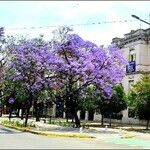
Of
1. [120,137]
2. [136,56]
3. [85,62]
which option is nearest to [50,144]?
[120,137]

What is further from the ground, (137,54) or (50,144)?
(137,54)

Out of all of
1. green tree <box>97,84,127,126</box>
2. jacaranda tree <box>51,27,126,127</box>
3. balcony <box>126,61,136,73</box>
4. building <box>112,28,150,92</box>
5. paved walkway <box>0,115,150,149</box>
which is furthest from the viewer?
balcony <box>126,61,136,73</box>

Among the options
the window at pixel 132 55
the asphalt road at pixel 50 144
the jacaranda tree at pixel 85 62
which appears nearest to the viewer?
the asphalt road at pixel 50 144

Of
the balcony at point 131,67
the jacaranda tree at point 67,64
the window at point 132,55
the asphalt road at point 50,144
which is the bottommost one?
the asphalt road at point 50,144

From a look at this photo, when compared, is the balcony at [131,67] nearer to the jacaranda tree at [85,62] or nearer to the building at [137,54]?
the building at [137,54]

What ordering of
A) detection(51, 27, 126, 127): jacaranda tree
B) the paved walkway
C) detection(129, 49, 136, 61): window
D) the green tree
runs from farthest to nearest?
1. detection(129, 49, 136, 61): window
2. the green tree
3. detection(51, 27, 126, 127): jacaranda tree
4. the paved walkway

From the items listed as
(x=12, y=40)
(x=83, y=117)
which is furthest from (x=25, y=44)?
(x=83, y=117)

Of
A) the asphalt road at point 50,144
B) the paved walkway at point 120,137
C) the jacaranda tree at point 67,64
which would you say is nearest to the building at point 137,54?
the jacaranda tree at point 67,64

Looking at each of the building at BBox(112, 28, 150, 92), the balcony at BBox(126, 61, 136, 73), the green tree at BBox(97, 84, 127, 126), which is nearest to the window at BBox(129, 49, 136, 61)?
the building at BBox(112, 28, 150, 92)

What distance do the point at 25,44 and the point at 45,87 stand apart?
405 cm

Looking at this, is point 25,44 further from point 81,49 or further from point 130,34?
point 130,34

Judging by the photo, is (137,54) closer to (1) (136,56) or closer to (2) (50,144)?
(1) (136,56)

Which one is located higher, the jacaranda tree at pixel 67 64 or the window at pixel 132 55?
the window at pixel 132 55

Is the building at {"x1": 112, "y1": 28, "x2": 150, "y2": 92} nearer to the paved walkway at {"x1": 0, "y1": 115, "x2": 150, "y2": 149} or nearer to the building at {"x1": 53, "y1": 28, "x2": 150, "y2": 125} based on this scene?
the building at {"x1": 53, "y1": 28, "x2": 150, "y2": 125}
